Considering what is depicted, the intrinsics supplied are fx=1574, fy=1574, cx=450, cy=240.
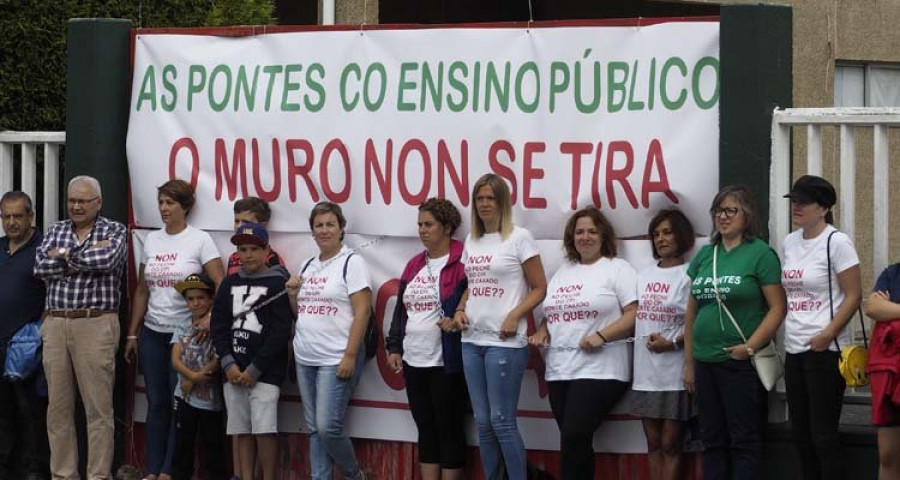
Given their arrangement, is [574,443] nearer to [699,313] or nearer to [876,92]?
[699,313]

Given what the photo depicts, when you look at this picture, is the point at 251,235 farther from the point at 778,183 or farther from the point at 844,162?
the point at 844,162

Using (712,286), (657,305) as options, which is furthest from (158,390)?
(712,286)

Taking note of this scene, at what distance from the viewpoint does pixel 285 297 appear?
9758mm

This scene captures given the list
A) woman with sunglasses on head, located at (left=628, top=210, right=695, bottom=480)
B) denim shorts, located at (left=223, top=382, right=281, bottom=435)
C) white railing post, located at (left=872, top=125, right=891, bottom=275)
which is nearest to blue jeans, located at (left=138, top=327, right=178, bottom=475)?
denim shorts, located at (left=223, top=382, right=281, bottom=435)

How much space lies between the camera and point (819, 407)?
8.19 m

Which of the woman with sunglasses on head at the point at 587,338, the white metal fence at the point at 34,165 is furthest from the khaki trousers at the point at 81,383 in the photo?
the woman with sunglasses on head at the point at 587,338

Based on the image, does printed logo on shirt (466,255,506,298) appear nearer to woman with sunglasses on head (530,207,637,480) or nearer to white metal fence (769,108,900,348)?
woman with sunglasses on head (530,207,637,480)

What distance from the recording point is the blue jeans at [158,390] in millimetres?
10211

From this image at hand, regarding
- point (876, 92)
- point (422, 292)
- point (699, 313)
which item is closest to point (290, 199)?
point (422, 292)

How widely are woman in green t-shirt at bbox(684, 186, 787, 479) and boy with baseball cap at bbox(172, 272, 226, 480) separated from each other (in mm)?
3186

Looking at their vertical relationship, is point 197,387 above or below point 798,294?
below

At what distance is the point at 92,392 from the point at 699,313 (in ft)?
13.3

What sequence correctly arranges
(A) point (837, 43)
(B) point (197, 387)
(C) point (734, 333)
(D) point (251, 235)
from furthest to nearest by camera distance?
1. (A) point (837, 43)
2. (B) point (197, 387)
3. (D) point (251, 235)
4. (C) point (734, 333)

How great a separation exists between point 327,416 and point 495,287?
4.46ft
